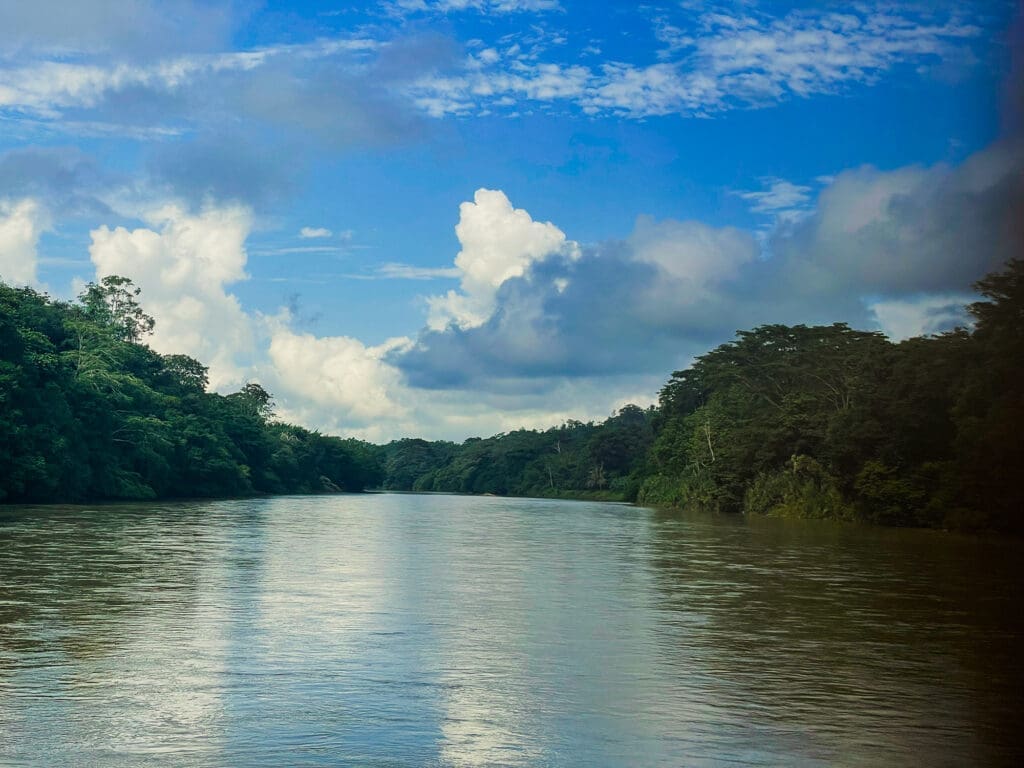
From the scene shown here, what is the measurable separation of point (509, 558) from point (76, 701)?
19862mm

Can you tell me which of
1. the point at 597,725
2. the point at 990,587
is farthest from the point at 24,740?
the point at 990,587

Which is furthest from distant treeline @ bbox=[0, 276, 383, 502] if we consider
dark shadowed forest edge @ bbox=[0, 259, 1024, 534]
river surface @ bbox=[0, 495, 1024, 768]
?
river surface @ bbox=[0, 495, 1024, 768]

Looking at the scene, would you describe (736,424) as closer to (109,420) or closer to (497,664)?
(109,420)

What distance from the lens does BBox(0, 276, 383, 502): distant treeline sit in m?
59.2

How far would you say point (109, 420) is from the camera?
244ft

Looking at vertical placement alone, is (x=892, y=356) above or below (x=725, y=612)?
above

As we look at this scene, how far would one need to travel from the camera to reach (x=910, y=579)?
2348 cm

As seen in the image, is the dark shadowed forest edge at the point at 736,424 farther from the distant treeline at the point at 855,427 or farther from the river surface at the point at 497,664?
the river surface at the point at 497,664

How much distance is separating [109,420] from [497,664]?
68.7 meters

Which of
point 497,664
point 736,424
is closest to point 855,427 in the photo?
point 736,424

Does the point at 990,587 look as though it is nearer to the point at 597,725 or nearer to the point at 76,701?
the point at 597,725

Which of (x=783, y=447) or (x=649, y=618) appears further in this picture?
(x=783, y=447)

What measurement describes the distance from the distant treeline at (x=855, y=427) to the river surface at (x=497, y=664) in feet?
61.3

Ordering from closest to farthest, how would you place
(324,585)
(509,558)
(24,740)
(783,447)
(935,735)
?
(24,740) < (935,735) < (324,585) < (509,558) < (783,447)
